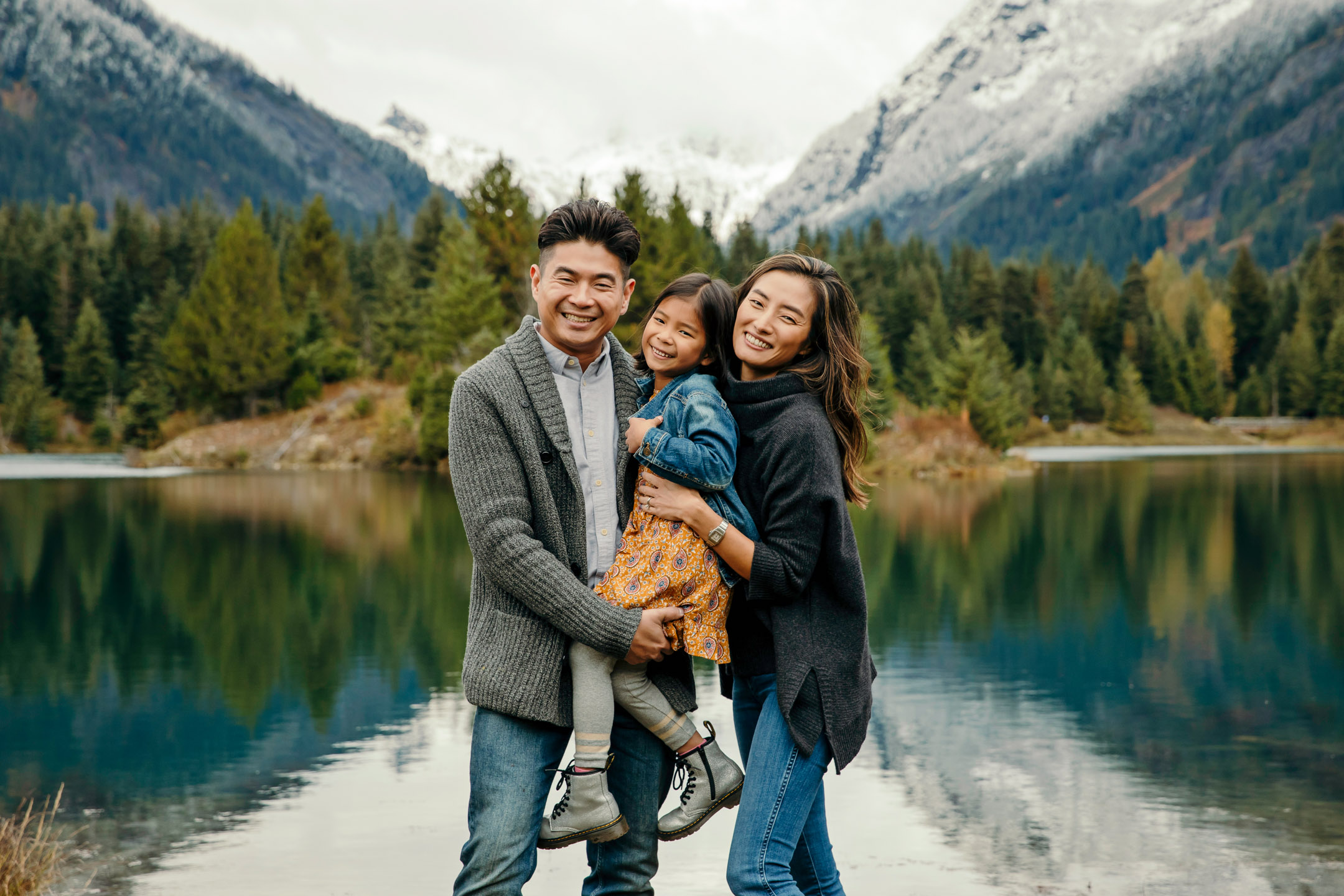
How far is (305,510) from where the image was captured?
25266mm

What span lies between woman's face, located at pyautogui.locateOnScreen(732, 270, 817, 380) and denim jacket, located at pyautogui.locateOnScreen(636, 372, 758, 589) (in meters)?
0.14

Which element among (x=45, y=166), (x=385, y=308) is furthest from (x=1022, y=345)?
(x=45, y=166)

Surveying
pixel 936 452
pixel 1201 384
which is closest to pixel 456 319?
pixel 936 452


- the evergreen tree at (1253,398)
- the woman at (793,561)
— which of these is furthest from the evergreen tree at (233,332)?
the evergreen tree at (1253,398)

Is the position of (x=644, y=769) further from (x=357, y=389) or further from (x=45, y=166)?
(x=45, y=166)

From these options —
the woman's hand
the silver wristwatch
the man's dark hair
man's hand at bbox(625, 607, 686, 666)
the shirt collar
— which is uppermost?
the man's dark hair

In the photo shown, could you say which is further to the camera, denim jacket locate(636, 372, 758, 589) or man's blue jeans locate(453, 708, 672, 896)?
man's blue jeans locate(453, 708, 672, 896)

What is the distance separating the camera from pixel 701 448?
2.87m

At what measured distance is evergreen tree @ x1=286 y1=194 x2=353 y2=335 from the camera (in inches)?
2238

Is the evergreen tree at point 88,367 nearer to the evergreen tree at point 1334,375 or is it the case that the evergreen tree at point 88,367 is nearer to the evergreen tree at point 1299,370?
the evergreen tree at point 1299,370

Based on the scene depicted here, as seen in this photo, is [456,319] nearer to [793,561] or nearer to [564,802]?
[564,802]

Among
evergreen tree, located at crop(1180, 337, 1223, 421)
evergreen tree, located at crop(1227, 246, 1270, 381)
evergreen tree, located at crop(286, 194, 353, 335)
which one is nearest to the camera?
evergreen tree, located at crop(286, 194, 353, 335)

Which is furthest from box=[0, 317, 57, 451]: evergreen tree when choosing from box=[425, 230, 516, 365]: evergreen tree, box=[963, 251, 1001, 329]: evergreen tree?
box=[963, 251, 1001, 329]: evergreen tree

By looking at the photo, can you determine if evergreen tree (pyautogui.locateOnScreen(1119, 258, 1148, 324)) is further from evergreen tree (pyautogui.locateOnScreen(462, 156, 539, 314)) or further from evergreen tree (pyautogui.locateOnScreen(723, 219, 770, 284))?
evergreen tree (pyautogui.locateOnScreen(462, 156, 539, 314))
